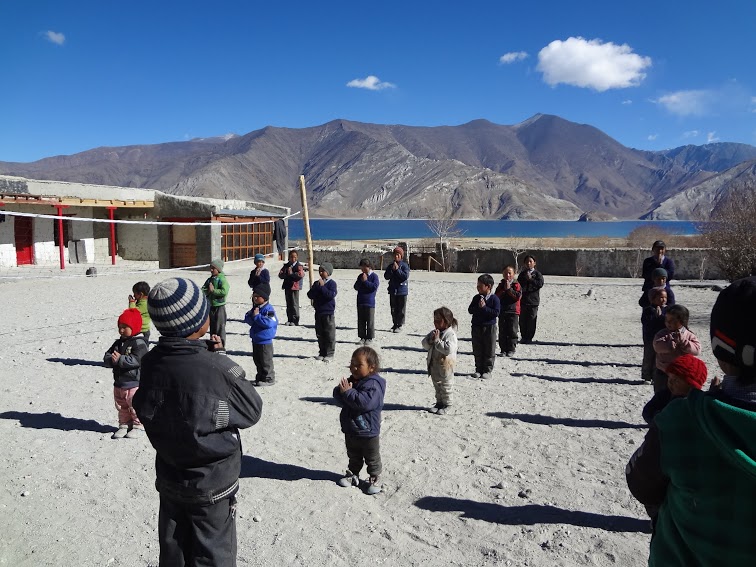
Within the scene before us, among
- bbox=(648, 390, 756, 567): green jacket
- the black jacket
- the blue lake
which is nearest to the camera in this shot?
Answer: bbox=(648, 390, 756, 567): green jacket

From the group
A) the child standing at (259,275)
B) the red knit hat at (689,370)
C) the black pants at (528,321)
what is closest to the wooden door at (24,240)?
the child standing at (259,275)

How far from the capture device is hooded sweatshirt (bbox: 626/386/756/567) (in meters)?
1.41

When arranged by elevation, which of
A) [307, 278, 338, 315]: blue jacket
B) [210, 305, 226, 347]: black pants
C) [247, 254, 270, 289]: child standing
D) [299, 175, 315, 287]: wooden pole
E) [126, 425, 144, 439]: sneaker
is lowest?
[126, 425, 144, 439]: sneaker

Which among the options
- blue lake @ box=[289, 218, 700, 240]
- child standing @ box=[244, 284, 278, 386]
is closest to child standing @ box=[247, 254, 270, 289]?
child standing @ box=[244, 284, 278, 386]

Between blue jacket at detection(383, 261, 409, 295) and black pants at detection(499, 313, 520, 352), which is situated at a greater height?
blue jacket at detection(383, 261, 409, 295)

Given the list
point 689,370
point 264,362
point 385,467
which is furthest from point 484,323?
point 689,370

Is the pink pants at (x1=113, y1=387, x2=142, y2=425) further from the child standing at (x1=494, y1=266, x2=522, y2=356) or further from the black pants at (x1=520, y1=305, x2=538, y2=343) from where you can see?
the black pants at (x1=520, y1=305, x2=538, y2=343)

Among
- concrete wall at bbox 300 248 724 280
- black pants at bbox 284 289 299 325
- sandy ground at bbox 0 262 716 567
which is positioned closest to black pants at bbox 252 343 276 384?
sandy ground at bbox 0 262 716 567

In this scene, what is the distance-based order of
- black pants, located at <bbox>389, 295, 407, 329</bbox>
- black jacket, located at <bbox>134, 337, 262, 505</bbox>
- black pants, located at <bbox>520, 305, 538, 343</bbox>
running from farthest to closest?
black pants, located at <bbox>389, 295, 407, 329</bbox>
black pants, located at <bbox>520, 305, 538, 343</bbox>
black jacket, located at <bbox>134, 337, 262, 505</bbox>

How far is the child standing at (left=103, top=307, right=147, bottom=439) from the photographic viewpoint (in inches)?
204

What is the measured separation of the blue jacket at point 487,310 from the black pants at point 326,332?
219 centimetres

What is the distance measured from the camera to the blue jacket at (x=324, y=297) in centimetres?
822

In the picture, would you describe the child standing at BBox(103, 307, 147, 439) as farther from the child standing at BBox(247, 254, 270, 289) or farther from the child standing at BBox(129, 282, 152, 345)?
the child standing at BBox(247, 254, 270, 289)

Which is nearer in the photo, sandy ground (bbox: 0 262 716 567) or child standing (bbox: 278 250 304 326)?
sandy ground (bbox: 0 262 716 567)
